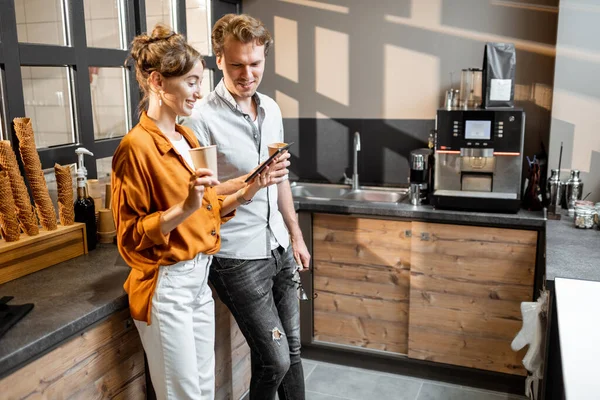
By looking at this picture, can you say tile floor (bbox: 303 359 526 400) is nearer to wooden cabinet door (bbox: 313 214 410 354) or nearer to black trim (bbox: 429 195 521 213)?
wooden cabinet door (bbox: 313 214 410 354)

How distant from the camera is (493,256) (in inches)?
113

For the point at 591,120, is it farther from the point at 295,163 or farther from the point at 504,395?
the point at 295,163

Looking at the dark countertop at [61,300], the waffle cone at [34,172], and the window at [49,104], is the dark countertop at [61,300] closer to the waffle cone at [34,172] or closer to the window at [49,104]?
the waffle cone at [34,172]

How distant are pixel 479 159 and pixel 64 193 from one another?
6.46 ft

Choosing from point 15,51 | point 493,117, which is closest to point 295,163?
point 493,117

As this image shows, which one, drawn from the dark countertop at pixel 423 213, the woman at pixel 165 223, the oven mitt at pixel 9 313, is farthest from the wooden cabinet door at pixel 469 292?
the oven mitt at pixel 9 313

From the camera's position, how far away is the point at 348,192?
3682 mm

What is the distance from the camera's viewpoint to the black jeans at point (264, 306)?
80.4 inches

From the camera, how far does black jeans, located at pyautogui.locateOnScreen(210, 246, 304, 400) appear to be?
80.4 inches

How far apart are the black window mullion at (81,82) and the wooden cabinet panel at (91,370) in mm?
908

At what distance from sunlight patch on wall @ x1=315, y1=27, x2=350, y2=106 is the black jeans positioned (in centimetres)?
172

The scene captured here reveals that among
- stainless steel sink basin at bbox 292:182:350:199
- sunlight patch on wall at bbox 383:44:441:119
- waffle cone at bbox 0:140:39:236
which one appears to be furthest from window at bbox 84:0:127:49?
sunlight patch on wall at bbox 383:44:441:119

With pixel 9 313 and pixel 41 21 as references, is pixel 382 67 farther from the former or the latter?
pixel 9 313

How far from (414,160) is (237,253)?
1.46m
